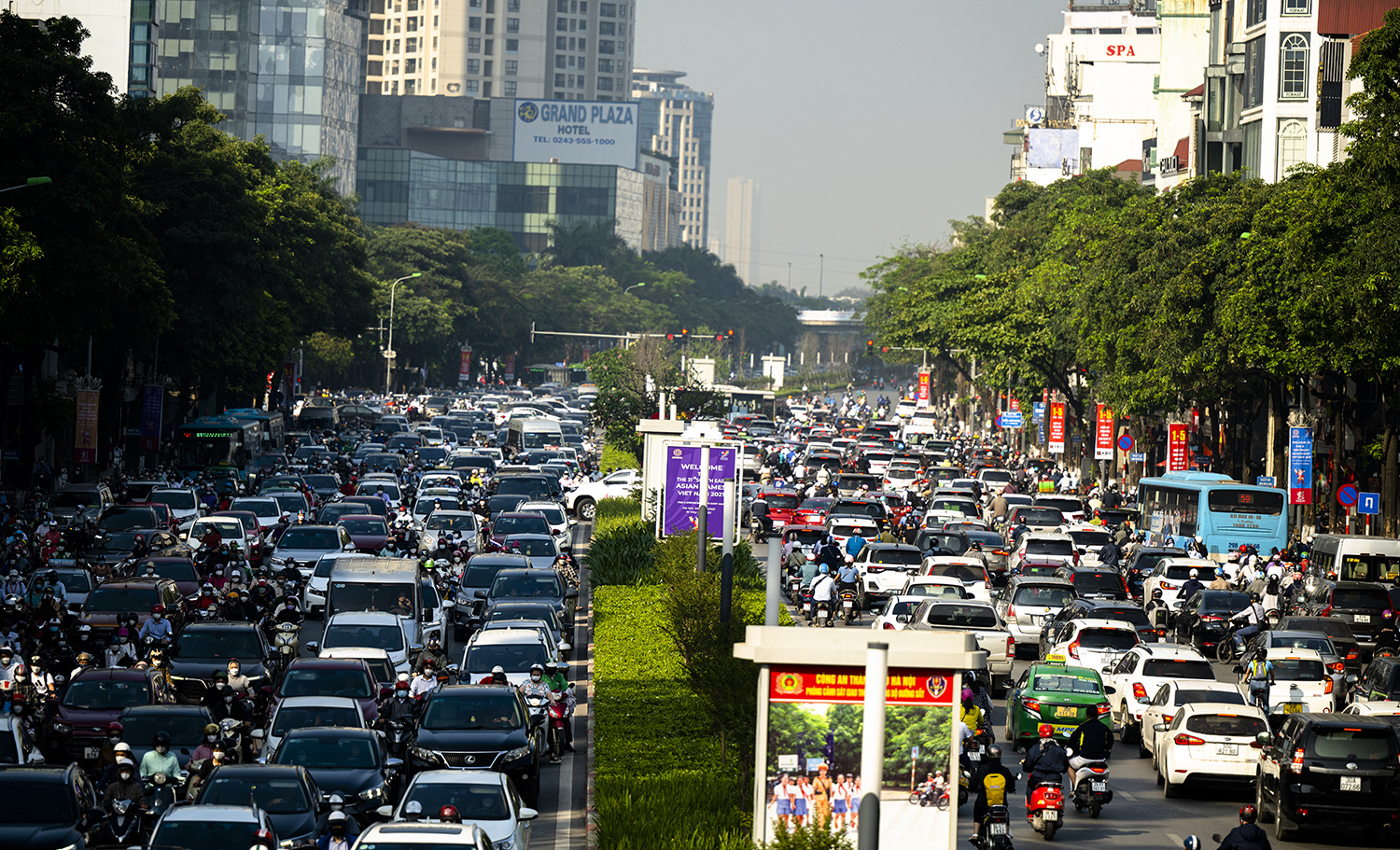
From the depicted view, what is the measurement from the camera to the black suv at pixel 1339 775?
18797 millimetres

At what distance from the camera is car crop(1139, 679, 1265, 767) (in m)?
21.9

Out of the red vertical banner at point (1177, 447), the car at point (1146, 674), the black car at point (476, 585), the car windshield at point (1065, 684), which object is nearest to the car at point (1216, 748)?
the car windshield at point (1065, 684)

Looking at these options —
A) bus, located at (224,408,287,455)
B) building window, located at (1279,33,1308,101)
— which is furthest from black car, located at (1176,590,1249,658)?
bus, located at (224,408,287,455)

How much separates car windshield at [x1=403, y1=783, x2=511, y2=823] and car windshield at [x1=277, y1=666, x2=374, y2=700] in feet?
18.5

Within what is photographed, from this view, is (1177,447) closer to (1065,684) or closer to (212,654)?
(1065,684)

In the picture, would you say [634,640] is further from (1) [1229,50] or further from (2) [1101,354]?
(1) [1229,50]

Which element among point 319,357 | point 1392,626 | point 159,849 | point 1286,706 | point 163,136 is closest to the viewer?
point 159,849

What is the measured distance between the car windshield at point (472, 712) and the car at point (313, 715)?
0.80 meters

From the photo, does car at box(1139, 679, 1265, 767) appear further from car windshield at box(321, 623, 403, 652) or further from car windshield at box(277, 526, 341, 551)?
car windshield at box(277, 526, 341, 551)

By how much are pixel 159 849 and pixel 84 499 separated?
29170 millimetres

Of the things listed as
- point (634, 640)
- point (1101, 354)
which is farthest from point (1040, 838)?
point (1101, 354)

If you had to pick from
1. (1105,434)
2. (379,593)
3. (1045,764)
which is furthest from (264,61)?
(1045,764)

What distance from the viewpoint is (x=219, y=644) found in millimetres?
25094

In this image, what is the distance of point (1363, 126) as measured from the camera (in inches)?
1464
